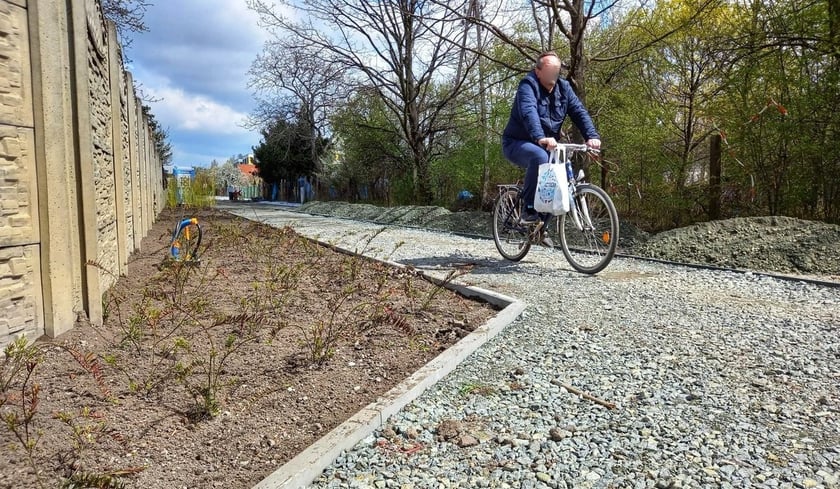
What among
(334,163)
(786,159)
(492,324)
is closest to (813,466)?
(492,324)

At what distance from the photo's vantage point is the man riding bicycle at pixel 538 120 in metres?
4.59

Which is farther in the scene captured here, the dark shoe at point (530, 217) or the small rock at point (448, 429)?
the dark shoe at point (530, 217)

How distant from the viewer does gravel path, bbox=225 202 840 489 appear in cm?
156

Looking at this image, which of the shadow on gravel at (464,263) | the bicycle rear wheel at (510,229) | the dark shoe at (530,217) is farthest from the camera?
the bicycle rear wheel at (510,229)

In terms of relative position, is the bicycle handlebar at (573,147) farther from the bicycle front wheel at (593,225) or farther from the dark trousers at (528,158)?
the bicycle front wheel at (593,225)

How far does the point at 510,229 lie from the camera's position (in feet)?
17.7

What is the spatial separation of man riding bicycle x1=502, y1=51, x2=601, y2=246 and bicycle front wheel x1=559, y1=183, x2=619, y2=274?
350 mm

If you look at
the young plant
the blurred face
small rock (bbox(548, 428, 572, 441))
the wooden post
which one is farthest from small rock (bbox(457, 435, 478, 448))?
the wooden post

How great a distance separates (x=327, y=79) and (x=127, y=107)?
10.6 meters

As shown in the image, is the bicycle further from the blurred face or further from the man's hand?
the blurred face

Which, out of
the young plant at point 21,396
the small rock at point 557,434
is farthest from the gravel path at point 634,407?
the young plant at point 21,396

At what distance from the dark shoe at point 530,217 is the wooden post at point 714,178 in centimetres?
357

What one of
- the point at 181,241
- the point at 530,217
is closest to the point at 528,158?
the point at 530,217

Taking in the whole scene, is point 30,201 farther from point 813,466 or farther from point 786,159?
point 786,159
